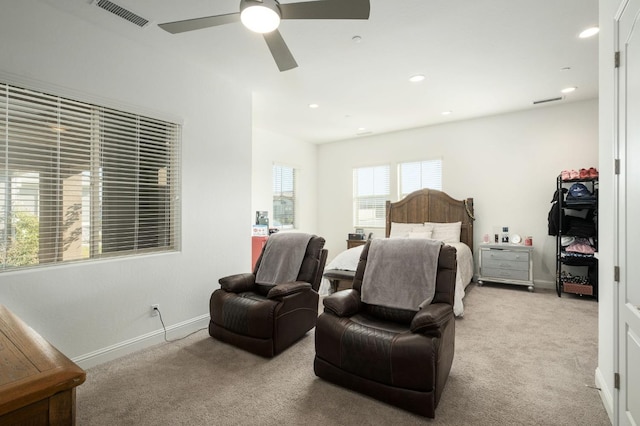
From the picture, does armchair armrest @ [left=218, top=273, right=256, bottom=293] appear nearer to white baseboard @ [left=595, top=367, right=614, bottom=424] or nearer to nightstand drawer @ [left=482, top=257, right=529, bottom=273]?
white baseboard @ [left=595, top=367, right=614, bottom=424]

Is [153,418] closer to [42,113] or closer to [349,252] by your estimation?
[42,113]

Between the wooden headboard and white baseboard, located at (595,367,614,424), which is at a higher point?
the wooden headboard

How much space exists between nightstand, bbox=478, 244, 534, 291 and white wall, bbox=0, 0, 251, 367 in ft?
12.4

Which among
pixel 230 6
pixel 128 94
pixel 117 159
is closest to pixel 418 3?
pixel 230 6

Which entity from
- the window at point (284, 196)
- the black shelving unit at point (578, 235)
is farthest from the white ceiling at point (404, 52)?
the window at point (284, 196)

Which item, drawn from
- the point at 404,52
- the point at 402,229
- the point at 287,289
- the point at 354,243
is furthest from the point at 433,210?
the point at 287,289

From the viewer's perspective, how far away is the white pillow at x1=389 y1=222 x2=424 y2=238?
18.8 feet

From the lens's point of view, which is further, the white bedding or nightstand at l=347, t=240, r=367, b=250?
nightstand at l=347, t=240, r=367, b=250

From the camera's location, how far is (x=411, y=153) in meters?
6.17

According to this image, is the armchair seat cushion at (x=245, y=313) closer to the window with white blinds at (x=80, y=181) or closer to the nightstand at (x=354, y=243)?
the window with white blinds at (x=80, y=181)

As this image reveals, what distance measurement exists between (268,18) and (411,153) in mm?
4773

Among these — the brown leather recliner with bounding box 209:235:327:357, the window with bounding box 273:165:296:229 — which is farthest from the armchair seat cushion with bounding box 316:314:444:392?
the window with bounding box 273:165:296:229

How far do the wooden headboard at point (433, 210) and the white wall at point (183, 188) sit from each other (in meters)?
3.25

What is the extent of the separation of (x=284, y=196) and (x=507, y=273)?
4.22 m
